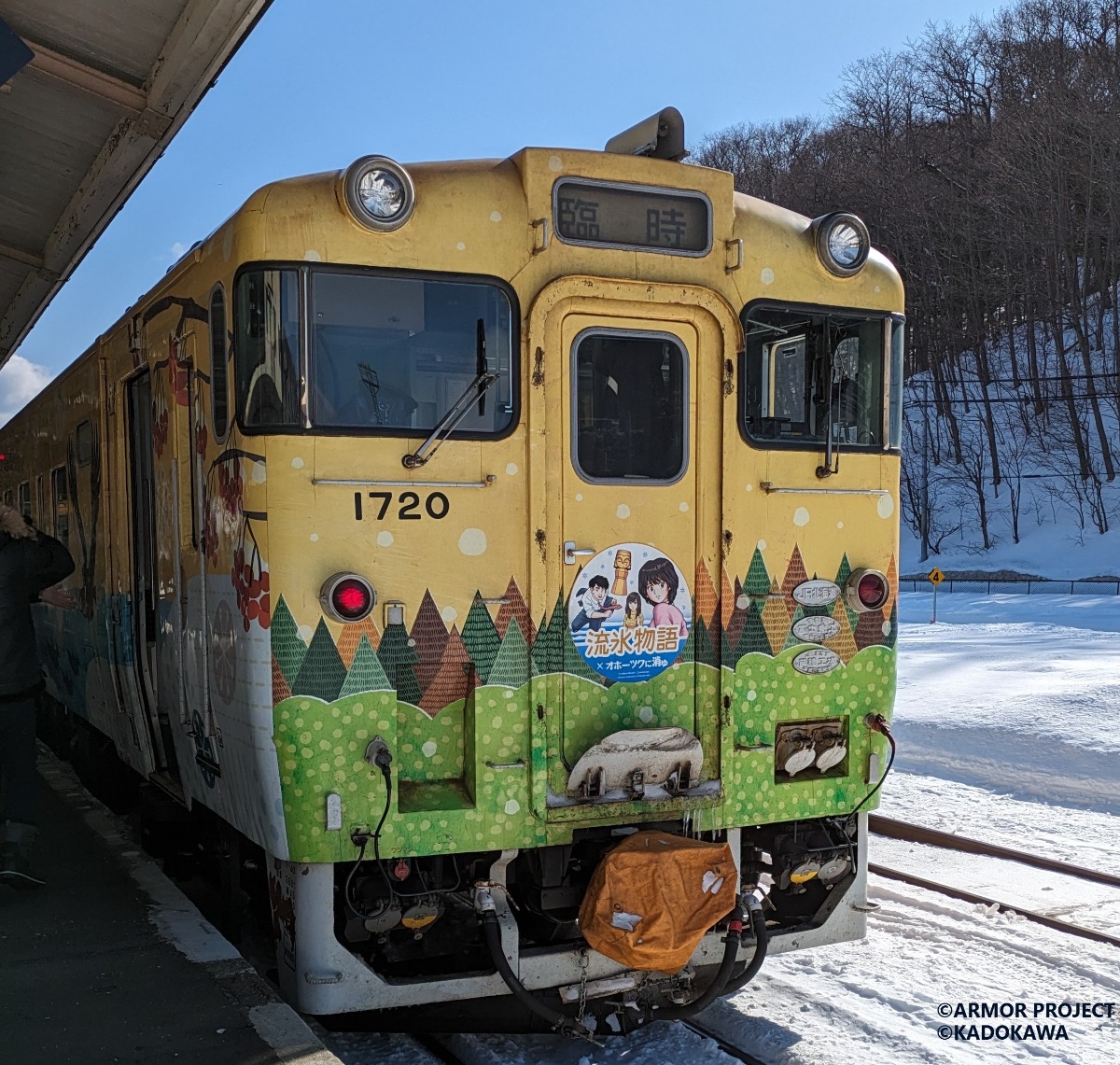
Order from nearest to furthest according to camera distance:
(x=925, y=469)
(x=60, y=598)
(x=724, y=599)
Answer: (x=724, y=599) < (x=60, y=598) < (x=925, y=469)

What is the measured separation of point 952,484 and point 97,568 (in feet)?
129

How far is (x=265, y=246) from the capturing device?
4.08 metres

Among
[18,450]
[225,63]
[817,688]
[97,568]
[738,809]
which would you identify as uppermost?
[225,63]

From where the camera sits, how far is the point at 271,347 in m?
4.13

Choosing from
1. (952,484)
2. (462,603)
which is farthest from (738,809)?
(952,484)

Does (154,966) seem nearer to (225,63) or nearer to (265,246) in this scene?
(265,246)

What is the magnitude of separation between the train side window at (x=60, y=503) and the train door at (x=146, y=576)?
225cm

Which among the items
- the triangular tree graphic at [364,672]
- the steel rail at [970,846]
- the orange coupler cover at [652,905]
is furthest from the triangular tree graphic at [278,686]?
the steel rail at [970,846]

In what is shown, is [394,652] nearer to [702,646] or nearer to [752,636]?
[702,646]

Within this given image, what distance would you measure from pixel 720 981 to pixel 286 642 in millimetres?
2137

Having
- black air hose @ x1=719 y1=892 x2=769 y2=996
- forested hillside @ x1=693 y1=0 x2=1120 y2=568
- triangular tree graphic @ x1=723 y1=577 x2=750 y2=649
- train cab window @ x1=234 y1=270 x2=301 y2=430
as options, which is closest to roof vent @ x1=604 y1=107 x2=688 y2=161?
train cab window @ x1=234 y1=270 x2=301 y2=430

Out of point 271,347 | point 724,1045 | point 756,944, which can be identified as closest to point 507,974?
point 756,944

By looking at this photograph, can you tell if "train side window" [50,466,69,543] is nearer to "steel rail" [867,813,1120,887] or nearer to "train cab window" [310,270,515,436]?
"train cab window" [310,270,515,436]

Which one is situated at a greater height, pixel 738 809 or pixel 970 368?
pixel 970 368
